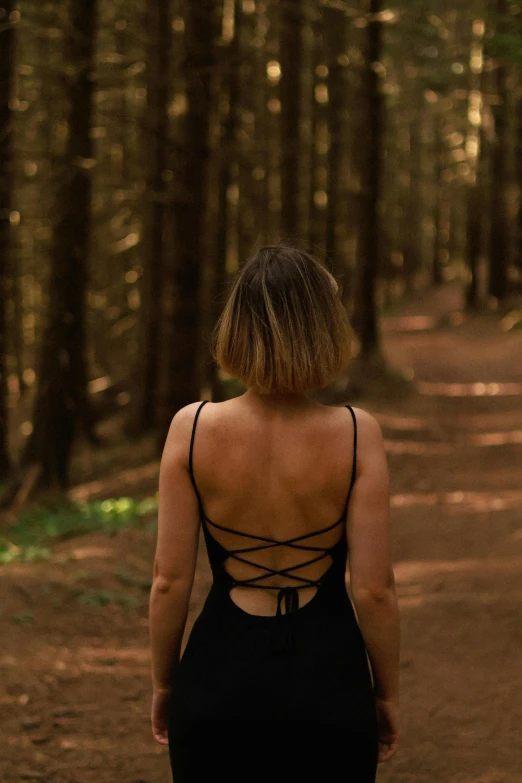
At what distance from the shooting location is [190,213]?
39.7 ft

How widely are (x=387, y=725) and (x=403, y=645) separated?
452 centimetres

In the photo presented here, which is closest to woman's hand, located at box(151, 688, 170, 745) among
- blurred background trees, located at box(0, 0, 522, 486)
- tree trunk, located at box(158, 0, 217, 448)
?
blurred background trees, located at box(0, 0, 522, 486)

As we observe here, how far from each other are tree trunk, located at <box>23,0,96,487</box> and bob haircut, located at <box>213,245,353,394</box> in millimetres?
10424

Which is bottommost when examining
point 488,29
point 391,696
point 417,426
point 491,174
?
point 417,426

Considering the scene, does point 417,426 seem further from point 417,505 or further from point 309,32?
point 309,32

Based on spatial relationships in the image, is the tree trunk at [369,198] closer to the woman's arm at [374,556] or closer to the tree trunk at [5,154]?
the tree trunk at [5,154]

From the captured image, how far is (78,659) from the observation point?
6820 mm

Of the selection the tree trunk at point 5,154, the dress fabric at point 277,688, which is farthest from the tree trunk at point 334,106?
the dress fabric at point 277,688

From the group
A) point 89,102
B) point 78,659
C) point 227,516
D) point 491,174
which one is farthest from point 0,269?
point 491,174

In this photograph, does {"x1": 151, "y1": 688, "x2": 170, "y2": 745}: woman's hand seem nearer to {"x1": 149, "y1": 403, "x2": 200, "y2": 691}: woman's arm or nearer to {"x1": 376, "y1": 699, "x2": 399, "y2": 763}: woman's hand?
{"x1": 149, "y1": 403, "x2": 200, "y2": 691}: woman's arm

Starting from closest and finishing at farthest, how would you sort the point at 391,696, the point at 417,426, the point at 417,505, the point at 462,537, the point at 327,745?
the point at 327,745
the point at 391,696
the point at 462,537
the point at 417,505
the point at 417,426

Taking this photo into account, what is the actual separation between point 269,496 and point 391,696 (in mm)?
732

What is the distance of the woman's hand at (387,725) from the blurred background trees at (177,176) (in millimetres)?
1507

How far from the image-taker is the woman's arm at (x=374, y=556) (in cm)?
271
